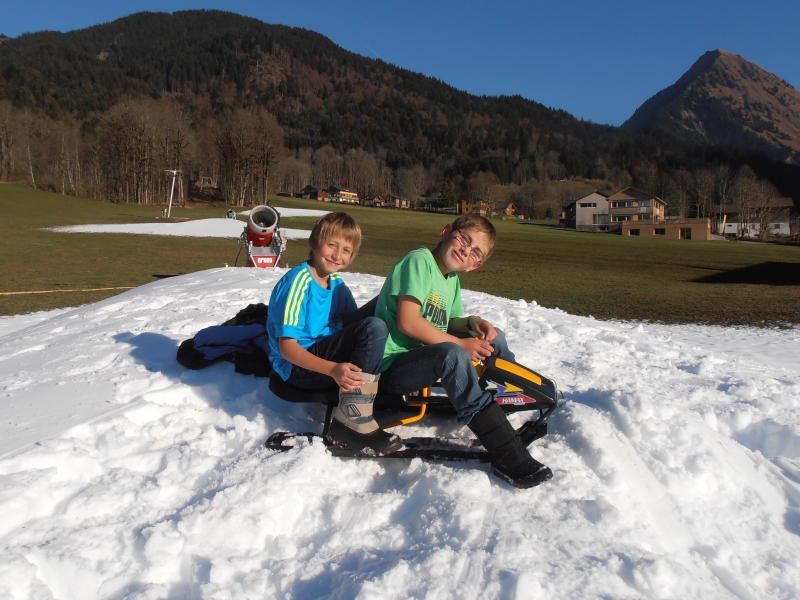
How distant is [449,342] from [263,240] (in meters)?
9.00

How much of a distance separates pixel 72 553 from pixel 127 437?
1041 mm

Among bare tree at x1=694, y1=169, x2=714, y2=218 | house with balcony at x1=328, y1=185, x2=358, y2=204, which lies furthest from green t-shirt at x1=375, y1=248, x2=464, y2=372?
house with balcony at x1=328, y1=185, x2=358, y2=204

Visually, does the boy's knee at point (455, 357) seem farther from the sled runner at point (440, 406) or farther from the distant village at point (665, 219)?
the distant village at point (665, 219)

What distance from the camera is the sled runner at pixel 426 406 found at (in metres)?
3.04

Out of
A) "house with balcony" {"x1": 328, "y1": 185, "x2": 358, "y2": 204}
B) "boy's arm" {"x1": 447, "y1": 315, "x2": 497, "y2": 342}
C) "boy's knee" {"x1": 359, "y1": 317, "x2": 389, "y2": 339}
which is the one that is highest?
"house with balcony" {"x1": 328, "y1": 185, "x2": 358, "y2": 204}

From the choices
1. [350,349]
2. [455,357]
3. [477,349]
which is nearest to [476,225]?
[477,349]

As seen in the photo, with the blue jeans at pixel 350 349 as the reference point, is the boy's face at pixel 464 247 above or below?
above

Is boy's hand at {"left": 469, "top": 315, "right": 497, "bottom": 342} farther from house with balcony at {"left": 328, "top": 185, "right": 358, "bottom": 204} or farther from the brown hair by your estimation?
house with balcony at {"left": 328, "top": 185, "right": 358, "bottom": 204}

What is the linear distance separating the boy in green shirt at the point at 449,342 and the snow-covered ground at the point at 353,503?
0.20m

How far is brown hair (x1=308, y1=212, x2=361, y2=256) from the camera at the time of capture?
Answer: 132 inches

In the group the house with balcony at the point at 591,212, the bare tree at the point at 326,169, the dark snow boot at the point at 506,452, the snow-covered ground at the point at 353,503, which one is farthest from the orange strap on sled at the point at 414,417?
the bare tree at the point at 326,169

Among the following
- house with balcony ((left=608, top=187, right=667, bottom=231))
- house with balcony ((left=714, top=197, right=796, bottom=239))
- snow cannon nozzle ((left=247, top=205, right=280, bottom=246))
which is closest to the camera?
snow cannon nozzle ((left=247, top=205, right=280, bottom=246))

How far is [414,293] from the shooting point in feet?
10.2

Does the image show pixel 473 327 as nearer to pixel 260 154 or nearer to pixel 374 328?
pixel 374 328
